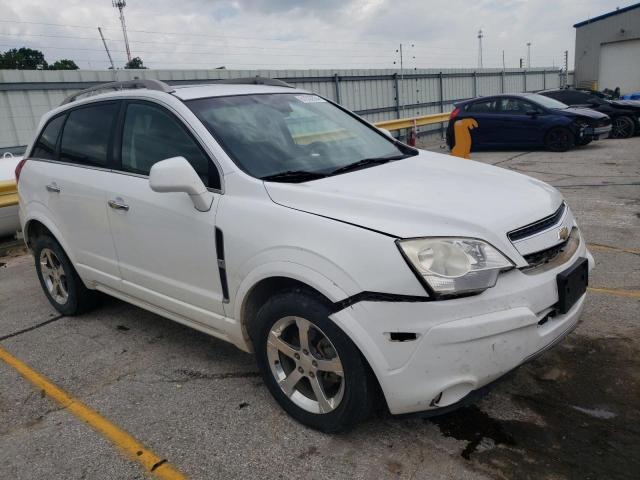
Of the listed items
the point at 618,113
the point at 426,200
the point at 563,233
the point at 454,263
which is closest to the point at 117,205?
the point at 426,200

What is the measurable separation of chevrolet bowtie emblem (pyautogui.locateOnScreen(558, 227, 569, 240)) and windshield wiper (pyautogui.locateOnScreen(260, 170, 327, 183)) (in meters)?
1.27

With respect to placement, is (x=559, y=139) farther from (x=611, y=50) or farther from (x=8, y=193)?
(x=611, y=50)

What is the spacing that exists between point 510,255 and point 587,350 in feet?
4.77

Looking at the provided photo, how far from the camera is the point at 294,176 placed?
303 centimetres

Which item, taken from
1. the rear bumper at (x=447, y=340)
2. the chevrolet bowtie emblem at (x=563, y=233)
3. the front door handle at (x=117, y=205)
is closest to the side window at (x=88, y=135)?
the front door handle at (x=117, y=205)

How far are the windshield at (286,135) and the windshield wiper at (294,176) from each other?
0.02 metres

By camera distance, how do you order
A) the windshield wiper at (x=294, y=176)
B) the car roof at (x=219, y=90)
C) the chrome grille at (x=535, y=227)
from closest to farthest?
the chrome grille at (x=535, y=227) < the windshield wiper at (x=294, y=176) < the car roof at (x=219, y=90)

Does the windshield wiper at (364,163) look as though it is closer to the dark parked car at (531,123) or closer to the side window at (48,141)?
the side window at (48,141)

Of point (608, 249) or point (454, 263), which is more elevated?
point (454, 263)

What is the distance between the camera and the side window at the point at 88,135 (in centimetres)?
390

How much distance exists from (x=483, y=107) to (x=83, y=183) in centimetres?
1233

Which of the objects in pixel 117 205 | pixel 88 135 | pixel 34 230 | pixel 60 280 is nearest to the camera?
pixel 117 205

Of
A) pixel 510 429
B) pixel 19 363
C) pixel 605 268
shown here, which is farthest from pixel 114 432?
pixel 605 268

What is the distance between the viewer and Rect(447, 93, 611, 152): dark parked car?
Result: 13180 mm
